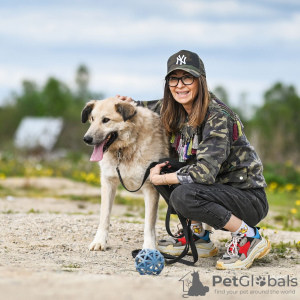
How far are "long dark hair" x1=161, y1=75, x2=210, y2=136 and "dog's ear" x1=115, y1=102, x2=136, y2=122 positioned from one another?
11.4 inches

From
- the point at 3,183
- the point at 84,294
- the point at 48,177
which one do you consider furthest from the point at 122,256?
the point at 48,177

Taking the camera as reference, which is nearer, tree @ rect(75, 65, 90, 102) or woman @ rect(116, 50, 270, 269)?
woman @ rect(116, 50, 270, 269)

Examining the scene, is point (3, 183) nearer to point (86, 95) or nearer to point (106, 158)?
point (106, 158)

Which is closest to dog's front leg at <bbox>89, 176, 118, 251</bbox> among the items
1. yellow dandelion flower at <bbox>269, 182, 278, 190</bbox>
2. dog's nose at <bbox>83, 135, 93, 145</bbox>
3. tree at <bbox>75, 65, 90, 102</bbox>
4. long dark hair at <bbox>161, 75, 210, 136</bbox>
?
dog's nose at <bbox>83, 135, 93, 145</bbox>

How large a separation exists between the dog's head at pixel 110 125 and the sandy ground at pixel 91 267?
1.00m

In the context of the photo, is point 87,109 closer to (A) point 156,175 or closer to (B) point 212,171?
(A) point 156,175

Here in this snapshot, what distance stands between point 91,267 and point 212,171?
1.22 meters

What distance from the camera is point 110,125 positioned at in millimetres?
4266

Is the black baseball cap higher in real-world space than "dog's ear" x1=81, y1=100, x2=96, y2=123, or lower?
higher

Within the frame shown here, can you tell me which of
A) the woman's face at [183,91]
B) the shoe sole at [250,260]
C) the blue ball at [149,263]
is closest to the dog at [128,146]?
the woman's face at [183,91]

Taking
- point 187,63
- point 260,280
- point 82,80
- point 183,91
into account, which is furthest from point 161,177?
point 82,80

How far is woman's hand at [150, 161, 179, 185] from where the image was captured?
3.89 m

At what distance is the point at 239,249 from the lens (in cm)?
393

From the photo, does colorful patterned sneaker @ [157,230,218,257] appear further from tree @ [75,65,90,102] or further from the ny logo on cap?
tree @ [75,65,90,102]
